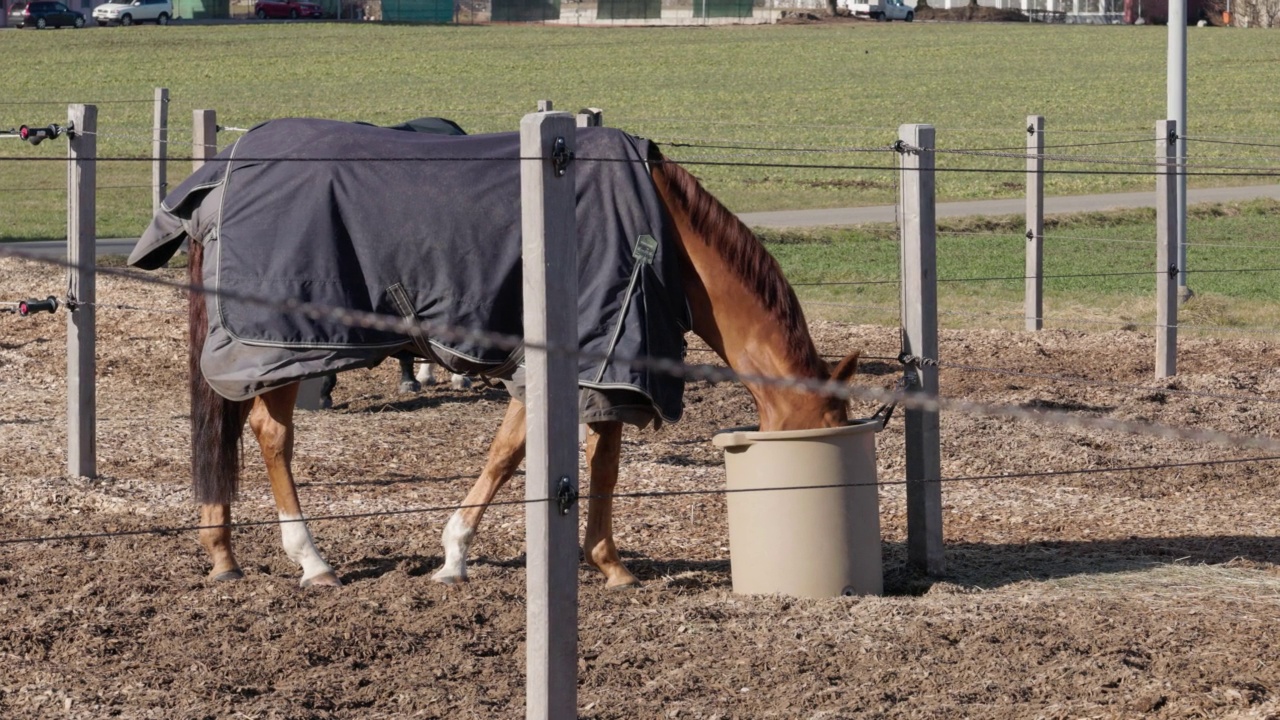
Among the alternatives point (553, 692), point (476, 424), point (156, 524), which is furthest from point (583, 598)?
point (476, 424)

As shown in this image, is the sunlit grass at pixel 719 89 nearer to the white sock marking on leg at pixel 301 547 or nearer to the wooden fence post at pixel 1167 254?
the wooden fence post at pixel 1167 254

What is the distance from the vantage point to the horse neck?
17.4ft

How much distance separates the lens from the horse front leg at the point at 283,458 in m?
5.50

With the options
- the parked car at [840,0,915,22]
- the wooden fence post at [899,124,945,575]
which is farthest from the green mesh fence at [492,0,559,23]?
the wooden fence post at [899,124,945,575]

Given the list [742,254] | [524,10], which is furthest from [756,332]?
[524,10]

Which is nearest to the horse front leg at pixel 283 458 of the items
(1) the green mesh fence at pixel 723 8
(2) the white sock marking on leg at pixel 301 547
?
(2) the white sock marking on leg at pixel 301 547

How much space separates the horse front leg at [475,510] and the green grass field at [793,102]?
353 centimetres

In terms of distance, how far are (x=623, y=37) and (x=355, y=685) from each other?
5334 centimetres

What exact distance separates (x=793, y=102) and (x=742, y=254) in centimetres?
3161

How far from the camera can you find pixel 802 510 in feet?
17.3

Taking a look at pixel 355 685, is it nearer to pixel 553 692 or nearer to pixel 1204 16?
pixel 553 692

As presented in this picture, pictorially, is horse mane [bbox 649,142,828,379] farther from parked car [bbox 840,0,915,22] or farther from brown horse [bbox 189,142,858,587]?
parked car [bbox 840,0,915,22]

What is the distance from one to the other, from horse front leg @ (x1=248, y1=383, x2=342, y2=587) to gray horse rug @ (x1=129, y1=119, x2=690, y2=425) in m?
0.28

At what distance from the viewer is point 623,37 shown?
56.2 meters
